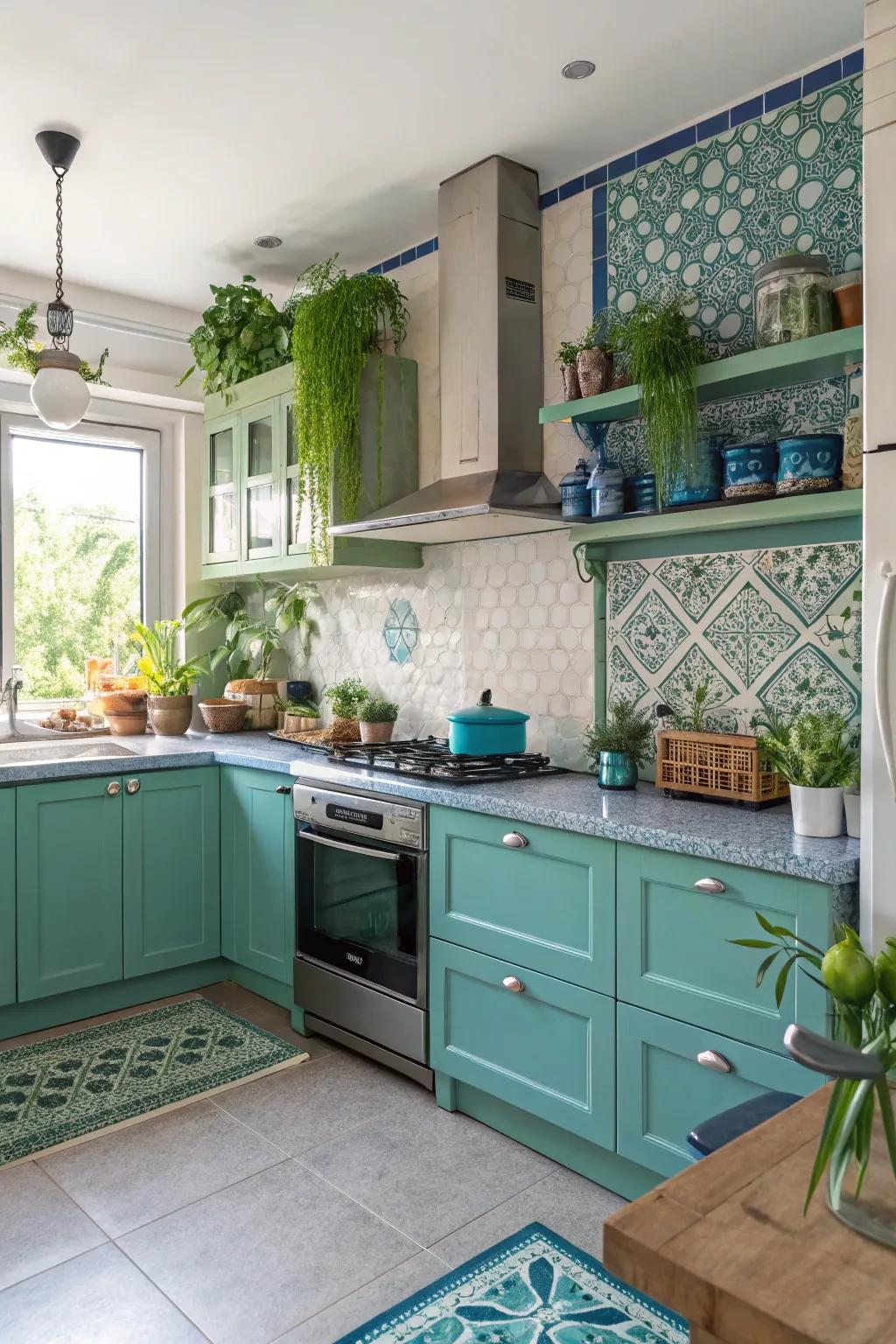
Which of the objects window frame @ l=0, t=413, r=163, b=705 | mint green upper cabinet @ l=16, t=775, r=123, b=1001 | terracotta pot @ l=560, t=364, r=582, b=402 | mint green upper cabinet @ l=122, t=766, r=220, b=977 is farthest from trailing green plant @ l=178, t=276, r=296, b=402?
mint green upper cabinet @ l=16, t=775, r=123, b=1001

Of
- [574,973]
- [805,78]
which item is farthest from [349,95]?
[574,973]

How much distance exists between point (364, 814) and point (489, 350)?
4.85ft

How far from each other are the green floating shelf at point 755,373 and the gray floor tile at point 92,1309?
7.48ft

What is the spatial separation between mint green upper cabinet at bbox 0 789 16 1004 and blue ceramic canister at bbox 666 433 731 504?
224 cm

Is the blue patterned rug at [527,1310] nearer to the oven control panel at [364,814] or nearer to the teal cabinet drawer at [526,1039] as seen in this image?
the teal cabinet drawer at [526,1039]

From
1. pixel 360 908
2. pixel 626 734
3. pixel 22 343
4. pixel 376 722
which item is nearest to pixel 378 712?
pixel 376 722

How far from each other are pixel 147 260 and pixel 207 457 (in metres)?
0.82

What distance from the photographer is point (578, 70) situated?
250cm

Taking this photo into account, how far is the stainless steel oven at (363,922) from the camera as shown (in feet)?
8.91

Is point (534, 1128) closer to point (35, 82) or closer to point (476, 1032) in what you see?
point (476, 1032)

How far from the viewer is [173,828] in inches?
136

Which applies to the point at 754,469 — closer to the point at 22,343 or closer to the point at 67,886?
the point at 67,886

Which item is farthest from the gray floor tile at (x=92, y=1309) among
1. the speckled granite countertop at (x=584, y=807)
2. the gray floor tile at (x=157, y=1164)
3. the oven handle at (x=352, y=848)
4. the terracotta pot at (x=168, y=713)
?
the terracotta pot at (x=168, y=713)

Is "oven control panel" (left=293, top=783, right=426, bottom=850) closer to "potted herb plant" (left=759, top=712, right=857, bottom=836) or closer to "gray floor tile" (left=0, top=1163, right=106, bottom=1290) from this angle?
"potted herb plant" (left=759, top=712, right=857, bottom=836)
